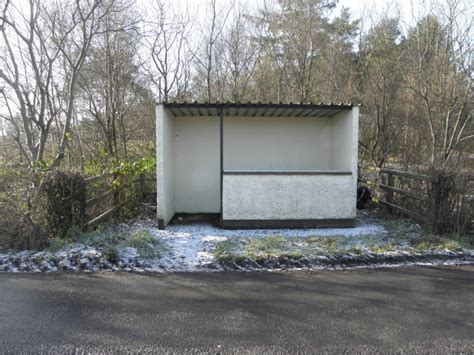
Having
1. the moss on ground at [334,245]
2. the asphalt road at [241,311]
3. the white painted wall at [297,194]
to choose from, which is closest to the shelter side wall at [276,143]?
the white painted wall at [297,194]

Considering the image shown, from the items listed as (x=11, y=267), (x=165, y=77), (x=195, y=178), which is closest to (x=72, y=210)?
(x=11, y=267)

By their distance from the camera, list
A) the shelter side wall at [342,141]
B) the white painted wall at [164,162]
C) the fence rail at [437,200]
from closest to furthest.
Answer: the fence rail at [437,200], the white painted wall at [164,162], the shelter side wall at [342,141]

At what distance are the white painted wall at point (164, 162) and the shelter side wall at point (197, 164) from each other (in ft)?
2.00

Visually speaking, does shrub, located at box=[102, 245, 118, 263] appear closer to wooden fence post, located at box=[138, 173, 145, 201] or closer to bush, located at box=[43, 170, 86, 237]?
bush, located at box=[43, 170, 86, 237]

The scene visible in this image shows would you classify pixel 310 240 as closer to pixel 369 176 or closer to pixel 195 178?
pixel 195 178

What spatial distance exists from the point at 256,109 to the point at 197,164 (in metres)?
2.24

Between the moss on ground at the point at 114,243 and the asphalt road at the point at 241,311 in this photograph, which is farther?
the moss on ground at the point at 114,243

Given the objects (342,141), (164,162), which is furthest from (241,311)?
(342,141)

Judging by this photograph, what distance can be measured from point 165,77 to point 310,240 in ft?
35.8

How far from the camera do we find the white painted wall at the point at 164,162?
6.94 meters

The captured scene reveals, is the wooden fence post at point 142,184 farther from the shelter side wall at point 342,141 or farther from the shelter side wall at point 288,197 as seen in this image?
the shelter side wall at point 342,141

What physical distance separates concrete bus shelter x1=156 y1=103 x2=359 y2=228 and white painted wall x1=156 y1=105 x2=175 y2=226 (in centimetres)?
2

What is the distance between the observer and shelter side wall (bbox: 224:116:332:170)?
28.7 ft

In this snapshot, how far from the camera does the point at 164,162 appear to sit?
23.6 ft
